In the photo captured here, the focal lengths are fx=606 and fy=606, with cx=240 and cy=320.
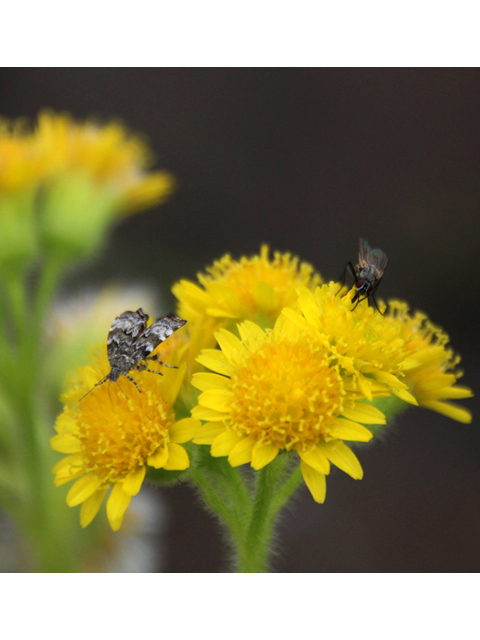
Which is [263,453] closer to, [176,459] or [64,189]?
[176,459]

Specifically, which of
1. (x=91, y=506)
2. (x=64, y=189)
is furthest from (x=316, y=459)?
(x=64, y=189)

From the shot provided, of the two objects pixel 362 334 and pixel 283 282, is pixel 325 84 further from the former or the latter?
pixel 362 334

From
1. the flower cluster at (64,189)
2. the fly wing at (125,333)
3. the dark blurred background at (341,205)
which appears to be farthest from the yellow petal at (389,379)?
the flower cluster at (64,189)

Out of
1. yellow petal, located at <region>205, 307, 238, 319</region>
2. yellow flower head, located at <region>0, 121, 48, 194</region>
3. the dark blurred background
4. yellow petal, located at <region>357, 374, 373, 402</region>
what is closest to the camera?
yellow petal, located at <region>357, 374, 373, 402</region>

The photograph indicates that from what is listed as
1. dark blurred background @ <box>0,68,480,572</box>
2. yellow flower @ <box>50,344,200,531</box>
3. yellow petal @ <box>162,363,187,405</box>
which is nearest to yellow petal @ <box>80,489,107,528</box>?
yellow flower @ <box>50,344,200,531</box>

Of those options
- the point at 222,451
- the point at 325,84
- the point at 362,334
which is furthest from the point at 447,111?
the point at 222,451

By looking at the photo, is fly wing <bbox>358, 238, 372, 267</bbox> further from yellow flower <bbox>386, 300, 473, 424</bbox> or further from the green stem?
the green stem
